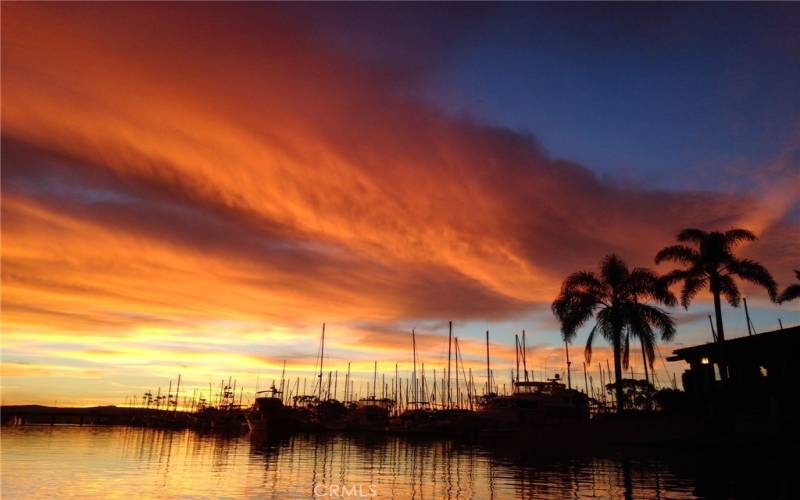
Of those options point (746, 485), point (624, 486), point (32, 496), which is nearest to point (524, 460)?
point (624, 486)

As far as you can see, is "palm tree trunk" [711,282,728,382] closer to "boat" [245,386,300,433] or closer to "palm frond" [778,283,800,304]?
"palm frond" [778,283,800,304]

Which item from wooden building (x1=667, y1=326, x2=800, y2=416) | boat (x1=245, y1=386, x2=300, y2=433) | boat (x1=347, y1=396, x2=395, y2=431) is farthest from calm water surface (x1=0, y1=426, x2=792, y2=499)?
boat (x1=347, y1=396, x2=395, y2=431)

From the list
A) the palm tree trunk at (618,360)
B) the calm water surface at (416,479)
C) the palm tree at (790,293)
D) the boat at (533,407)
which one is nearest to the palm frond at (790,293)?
the palm tree at (790,293)

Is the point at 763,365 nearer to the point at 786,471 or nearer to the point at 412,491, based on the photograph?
the point at 786,471

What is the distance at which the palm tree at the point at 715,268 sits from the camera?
38.8 m

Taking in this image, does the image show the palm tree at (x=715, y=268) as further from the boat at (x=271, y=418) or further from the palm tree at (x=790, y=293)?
the boat at (x=271, y=418)

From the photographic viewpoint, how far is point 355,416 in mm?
97375

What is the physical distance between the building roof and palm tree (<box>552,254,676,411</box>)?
271cm

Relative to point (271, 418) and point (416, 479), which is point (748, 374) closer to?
point (416, 479)

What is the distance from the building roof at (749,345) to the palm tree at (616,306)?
2713 millimetres

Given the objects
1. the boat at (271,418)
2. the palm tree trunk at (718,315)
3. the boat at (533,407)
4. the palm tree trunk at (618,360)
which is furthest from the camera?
the boat at (271,418)

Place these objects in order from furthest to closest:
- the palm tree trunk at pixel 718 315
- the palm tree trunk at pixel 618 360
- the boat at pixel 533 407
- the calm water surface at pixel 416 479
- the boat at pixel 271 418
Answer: the boat at pixel 271 418, the boat at pixel 533 407, the palm tree trunk at pixel 618 360, the palm tree trunk at pixel 718 315, the calm water surface at pixel 416 479

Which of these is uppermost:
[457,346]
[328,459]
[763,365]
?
[457,346]

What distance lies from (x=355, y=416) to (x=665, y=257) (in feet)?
231
